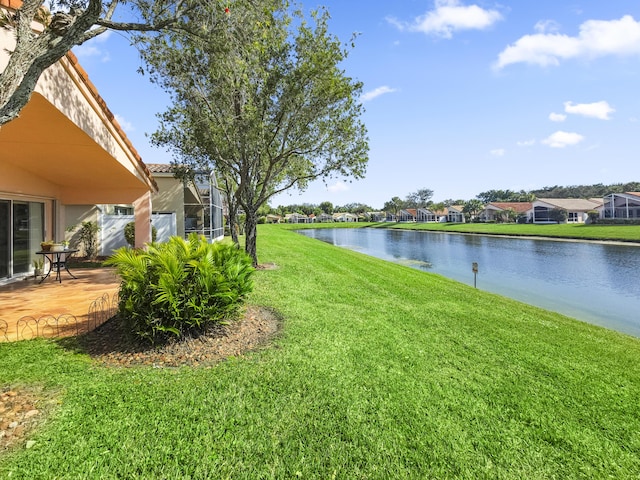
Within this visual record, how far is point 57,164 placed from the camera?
7.28 metres

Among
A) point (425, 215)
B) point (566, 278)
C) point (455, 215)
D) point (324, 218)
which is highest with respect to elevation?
point (324, 218)

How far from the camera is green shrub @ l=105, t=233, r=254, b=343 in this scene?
4.03 meters

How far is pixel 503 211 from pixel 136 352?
7157 cm

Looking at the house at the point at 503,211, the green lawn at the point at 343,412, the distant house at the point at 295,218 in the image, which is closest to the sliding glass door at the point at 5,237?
the green lawn at the point at 343,412

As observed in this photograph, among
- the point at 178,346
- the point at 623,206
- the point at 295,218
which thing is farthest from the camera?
the point at 295,218

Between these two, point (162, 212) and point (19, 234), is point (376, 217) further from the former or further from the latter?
point (19, 234)

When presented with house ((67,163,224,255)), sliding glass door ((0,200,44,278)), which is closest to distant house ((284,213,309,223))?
house ((67,163,224,255))

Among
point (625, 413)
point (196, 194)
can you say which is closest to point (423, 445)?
point (625, 413)

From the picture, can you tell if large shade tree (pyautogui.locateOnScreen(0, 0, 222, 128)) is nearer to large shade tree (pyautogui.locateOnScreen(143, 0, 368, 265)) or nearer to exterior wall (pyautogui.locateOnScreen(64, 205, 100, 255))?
large shade tree (pyautogui.locateOnScreen(143, 0, 368, 265))

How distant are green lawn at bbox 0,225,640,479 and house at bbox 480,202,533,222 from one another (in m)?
66.3

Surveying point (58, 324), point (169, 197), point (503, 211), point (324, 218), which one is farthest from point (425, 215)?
point (58, 324)

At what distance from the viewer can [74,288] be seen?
770 centimetres

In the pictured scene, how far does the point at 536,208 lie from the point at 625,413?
66.9 meters

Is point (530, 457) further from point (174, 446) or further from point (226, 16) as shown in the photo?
point (226, 16)
